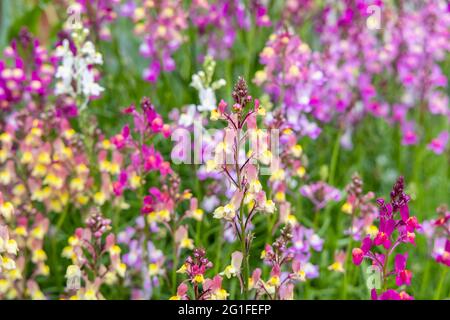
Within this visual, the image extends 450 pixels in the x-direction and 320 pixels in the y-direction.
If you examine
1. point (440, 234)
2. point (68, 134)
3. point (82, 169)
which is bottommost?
point (440, 234)

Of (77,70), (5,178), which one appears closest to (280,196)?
(77,70)

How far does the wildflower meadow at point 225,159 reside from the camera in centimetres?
202

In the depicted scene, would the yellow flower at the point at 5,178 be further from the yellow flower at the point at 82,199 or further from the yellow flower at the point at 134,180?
the yellow flower at the point at 134,180

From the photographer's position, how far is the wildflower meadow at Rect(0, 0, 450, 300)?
6.63 feet

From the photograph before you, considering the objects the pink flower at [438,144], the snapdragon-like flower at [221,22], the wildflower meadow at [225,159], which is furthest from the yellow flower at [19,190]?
the pink flower at [438,144]

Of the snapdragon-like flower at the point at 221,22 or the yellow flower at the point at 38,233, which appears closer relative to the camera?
the yellow flower at the point at 38,233

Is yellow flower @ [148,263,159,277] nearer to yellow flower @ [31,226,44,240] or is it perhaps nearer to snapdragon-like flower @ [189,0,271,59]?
yellow flower @ [31,226,44,240]

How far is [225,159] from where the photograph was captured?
1837mm

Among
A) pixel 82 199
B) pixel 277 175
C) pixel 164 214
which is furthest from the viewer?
pixel 82 199

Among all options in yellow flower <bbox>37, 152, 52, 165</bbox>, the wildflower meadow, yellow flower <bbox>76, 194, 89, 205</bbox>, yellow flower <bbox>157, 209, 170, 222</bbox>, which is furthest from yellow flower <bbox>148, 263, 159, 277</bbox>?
yellow flower <bbox>37, 152, 52, 165</bbox>

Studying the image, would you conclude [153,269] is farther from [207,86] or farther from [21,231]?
[207,86]

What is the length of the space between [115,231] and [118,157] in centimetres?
30

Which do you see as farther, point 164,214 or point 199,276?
point 164,214

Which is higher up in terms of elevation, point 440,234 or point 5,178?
point 5,178
